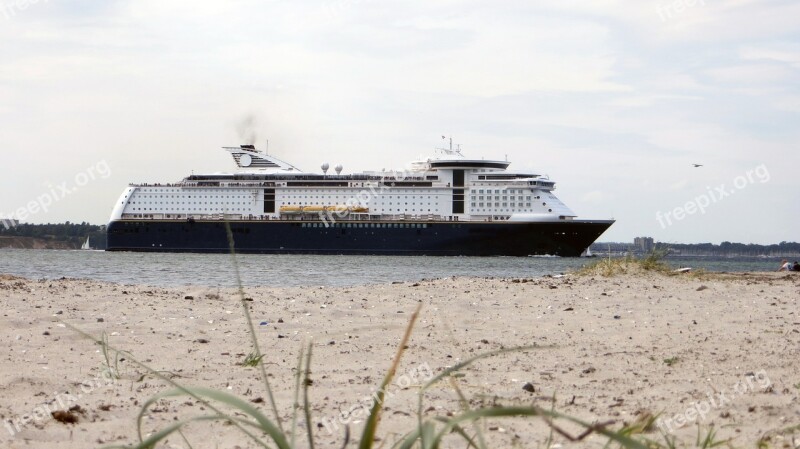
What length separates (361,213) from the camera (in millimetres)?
49719

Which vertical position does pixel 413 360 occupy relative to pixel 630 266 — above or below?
below

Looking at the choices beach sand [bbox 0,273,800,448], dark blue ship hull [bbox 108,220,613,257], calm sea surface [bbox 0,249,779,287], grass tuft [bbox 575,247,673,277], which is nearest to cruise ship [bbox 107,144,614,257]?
dark blue ship hull [bbox 108,220,613,257]

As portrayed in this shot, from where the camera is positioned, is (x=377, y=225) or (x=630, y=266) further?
(x=377, y=225)

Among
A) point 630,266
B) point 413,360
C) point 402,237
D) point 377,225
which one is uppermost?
point 377,225

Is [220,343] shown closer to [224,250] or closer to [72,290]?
[72,290]

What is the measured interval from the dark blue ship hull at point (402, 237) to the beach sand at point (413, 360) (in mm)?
39616

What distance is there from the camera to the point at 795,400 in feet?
10.8

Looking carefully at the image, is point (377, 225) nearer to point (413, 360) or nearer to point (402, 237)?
point (402, 237)

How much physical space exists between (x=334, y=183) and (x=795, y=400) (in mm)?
48381

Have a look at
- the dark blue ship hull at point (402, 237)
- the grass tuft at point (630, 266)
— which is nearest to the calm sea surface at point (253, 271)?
the grass tuft at point (630, 266)

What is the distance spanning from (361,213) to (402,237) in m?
2.97

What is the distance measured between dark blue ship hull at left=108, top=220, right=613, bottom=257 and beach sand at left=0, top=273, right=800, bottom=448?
39.6 meters

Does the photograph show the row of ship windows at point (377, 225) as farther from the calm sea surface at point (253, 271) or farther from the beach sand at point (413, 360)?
the beach sand at point (413, 360)

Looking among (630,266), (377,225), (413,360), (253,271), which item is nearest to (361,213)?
(377,225)
